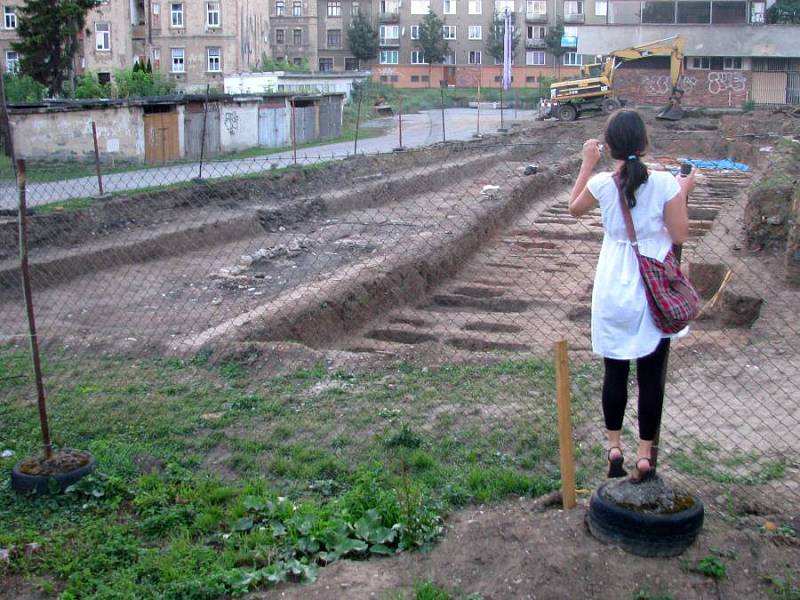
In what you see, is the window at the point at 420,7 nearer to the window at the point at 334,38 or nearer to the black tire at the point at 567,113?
the window at the point at 334,38

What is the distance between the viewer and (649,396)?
4.18 metres

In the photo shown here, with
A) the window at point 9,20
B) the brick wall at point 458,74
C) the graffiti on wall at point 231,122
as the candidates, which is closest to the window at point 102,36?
the window at point 9,20

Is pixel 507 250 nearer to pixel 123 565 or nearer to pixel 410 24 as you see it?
pixel 123 565

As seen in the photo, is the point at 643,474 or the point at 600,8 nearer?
the point at 643,474

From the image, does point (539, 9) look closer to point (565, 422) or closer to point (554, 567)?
point (565, 422)

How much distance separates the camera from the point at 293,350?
843 cm

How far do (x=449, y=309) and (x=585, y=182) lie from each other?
30.1 feet

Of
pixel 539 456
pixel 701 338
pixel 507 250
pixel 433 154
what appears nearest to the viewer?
pixel 539 456

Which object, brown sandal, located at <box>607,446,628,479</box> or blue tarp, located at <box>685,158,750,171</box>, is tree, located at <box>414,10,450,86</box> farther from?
brown sandal, located at <box>607,446,628,479</box>

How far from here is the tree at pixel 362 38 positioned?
81.4m

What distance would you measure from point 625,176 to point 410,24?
3300 inches

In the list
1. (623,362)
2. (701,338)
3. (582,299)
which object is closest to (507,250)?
(582,299)

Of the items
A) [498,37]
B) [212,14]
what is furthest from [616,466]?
[498,37]

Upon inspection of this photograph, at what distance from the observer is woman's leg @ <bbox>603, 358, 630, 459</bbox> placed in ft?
13.8
